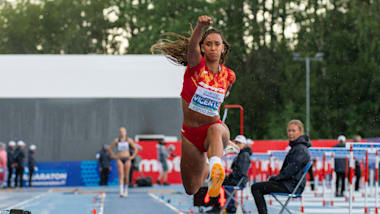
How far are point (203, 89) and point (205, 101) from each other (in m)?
0.13

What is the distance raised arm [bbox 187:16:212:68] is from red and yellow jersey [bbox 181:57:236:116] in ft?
0.47

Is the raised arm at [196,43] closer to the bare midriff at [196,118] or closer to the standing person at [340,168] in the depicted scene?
the bare midriff at [196,118]

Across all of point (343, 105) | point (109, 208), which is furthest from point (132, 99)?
point (343, 105)

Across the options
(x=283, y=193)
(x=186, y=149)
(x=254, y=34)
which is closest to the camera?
(x=186, y=149)

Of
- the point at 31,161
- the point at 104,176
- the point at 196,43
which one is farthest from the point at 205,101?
the point at 104,176

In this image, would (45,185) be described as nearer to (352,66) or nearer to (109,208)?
(109,208)

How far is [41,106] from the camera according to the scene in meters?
30.0

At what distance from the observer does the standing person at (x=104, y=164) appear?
26.2 meters

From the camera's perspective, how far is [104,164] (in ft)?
86.4

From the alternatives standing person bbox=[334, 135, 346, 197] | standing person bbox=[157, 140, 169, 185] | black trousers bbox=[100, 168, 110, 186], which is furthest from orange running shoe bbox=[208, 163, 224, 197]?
black trousers bbox=[100, 168, 110, 186]

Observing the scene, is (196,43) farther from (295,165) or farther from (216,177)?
(295,165)

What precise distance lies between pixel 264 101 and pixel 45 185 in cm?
2613

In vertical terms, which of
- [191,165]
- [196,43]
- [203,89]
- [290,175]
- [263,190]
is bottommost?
[263,190]

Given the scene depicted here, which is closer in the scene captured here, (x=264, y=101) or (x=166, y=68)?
(x=166, y=68)
